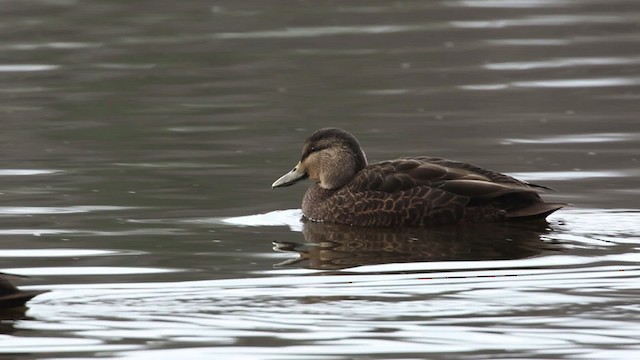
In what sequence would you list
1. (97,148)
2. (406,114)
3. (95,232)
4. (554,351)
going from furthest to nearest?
1. (406,114)
2. (97,148)
3. (95,232)
4. (554,351)

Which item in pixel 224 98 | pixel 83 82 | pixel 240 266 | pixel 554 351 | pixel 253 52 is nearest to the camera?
pixel 554 351

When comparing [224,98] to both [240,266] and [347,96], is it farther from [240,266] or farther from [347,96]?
[240,266]

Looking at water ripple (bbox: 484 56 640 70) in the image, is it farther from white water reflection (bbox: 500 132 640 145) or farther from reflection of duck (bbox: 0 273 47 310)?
reflection of duck (bbox: 0 273 47 310)

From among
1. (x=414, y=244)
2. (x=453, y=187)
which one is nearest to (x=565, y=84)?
(x=453, y=187)

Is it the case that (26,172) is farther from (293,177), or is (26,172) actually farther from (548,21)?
(548,21)

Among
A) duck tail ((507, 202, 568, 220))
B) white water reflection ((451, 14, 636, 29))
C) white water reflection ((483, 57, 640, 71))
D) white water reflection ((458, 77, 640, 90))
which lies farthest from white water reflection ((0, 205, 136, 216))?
white water reflection ((451, 14, 636, 29))

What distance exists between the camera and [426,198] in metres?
12.9

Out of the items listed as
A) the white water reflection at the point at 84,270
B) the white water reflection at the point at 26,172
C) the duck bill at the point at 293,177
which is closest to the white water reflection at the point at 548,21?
the white water reflection at the point at 26,172

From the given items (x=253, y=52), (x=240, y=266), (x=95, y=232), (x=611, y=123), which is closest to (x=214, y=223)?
(x=95, y=232)

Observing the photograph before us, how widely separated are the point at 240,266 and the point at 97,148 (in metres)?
6.30

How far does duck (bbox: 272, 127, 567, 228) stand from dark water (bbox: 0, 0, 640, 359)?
0.19 m

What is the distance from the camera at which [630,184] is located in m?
14.2

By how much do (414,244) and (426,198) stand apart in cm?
82

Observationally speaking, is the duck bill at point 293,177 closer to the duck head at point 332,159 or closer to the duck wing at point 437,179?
the duck head at point 332,159
